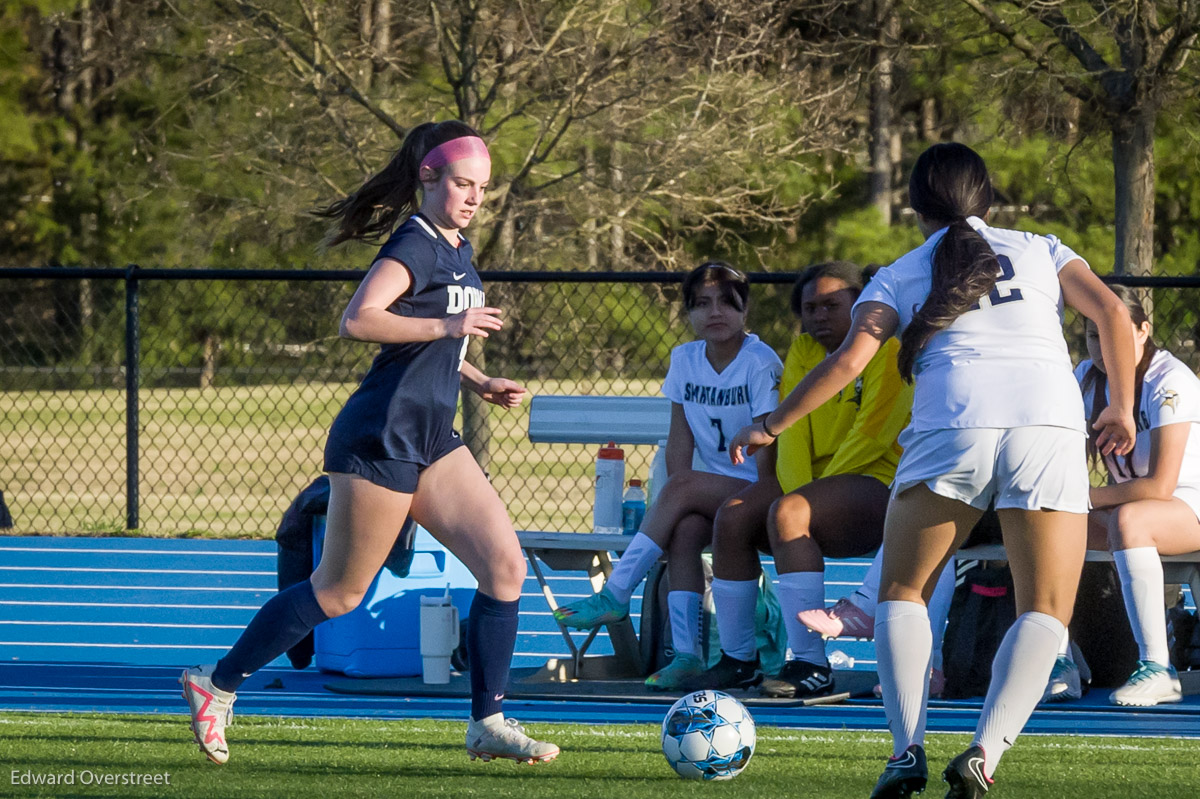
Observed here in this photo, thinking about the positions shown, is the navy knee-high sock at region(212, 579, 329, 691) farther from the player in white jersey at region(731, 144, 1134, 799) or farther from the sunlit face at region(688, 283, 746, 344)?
the sunlit face at region(688, 283, 746, 344)

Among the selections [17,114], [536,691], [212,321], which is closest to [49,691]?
[536,691]

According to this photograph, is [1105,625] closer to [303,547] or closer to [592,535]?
[592,535]

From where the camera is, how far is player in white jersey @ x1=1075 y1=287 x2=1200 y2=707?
16.9 feet

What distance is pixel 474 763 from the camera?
4.28 meters

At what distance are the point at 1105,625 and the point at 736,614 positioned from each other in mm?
1430

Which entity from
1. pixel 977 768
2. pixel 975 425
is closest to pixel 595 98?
pixel 975 425

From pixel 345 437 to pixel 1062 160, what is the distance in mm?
11496

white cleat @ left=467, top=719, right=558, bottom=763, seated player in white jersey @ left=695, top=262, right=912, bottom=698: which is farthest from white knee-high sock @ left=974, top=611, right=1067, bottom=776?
seated player in white jersey @ left=695, top=262, right=912, bottom=698

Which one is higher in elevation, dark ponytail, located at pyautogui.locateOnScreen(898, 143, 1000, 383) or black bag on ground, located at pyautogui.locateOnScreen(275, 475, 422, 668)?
dark ponytail, located at pyautogui.locateOnScreen(898, 143, 1000, 383)

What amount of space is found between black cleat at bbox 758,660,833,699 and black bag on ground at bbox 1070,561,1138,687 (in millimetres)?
1033

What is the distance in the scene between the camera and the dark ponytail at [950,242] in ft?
11.5

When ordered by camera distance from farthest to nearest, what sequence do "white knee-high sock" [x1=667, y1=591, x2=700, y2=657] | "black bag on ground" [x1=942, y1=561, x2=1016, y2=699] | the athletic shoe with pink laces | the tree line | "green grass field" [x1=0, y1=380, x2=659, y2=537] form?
the tree line, "green grass field" [x1=0, y1=380, x2=659, y2=537], "white knee-high sock" [x1=667, y1=591, x2=700, y2=657], "black bag on ground" [x1=942, y1=561, x2=1016, y2=699], the athletic shoe with pink laces

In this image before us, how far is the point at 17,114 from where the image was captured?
2634 cm

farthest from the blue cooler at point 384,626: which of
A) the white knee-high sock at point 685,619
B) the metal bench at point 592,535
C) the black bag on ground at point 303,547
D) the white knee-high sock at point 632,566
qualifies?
the white knee-high sock at point 685,619
